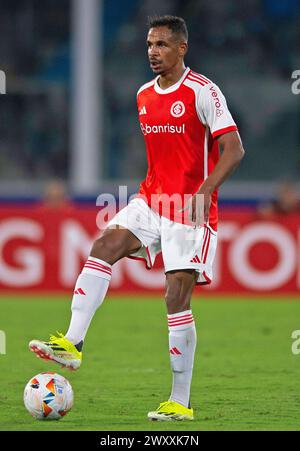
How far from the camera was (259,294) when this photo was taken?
1380 cm

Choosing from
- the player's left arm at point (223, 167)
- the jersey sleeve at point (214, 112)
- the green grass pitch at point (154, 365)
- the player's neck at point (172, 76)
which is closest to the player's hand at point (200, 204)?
the player's left arm at point (223, 167)

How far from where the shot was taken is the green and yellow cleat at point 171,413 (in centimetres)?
611

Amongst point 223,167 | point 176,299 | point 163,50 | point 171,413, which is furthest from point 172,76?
point 171,413

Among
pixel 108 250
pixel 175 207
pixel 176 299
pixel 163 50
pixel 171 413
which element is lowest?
pixel 171 413

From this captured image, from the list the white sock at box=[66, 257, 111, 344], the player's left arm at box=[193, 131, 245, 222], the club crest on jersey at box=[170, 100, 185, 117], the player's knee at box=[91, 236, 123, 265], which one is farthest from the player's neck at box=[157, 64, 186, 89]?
the white sock at box=[66, 257, 111, 344]

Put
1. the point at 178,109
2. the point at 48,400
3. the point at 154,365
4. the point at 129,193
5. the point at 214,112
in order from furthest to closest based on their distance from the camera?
the point at 129,193 → the point at 154,365 → the point at 178,109 → the point at 214,112 → the point at 48,400

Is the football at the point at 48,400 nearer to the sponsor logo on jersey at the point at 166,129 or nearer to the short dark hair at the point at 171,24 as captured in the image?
the sponsor logo on jersey at the point at 166,129

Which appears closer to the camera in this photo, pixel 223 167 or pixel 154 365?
pixel 223 167

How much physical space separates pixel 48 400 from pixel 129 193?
10626mm

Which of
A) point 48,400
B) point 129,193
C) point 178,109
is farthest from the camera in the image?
point 129,193

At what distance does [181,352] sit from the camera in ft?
20.6

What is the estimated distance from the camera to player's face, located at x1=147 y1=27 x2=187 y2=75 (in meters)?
6.36

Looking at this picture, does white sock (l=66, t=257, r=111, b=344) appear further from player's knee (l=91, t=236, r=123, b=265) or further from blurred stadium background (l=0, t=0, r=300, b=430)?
blurred stadium background (l=0, t=0, r=300, b=430)

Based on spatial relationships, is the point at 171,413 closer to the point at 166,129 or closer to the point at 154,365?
the point at 166,129
